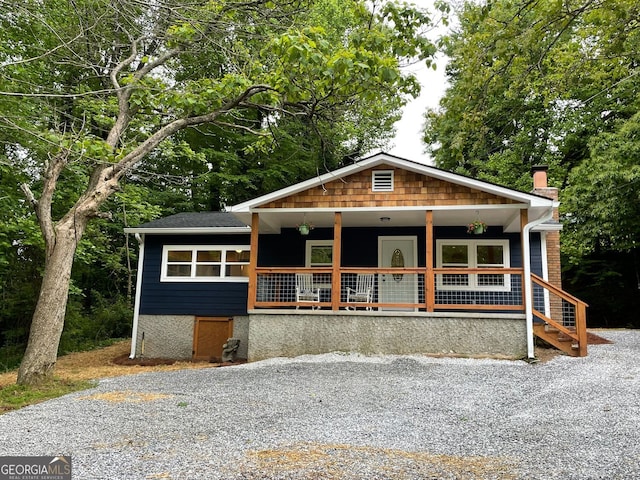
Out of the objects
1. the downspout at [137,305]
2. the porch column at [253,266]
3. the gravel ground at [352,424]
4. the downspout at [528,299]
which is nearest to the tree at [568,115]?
the downspout at [528,299]

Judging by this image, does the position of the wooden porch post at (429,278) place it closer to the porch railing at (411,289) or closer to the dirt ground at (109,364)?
the porch railing at (411,289)

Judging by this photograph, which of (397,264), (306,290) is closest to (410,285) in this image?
(397,264)

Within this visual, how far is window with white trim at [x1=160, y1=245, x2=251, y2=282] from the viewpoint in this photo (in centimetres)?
1167

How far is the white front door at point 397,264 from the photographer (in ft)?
37.4

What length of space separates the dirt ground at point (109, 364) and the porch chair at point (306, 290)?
7.65 feet

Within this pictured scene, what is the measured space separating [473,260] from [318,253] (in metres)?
3.85

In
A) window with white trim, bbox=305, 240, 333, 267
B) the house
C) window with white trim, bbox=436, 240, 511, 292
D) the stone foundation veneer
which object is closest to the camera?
the stone foundation veneer

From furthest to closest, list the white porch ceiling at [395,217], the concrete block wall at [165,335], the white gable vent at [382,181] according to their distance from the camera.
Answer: the concrete block wall at [165,335] < the white gable vent at [382,181] < the white porch ceiling at [395,217]

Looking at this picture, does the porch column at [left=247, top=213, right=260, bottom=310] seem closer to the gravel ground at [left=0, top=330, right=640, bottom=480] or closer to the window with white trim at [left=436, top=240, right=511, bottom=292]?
the gravel ground at [left=0, top=330, right=640, bottom=480]

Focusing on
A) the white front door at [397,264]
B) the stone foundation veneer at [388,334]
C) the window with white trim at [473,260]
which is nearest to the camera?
the stone foundation veneer at [388,334]

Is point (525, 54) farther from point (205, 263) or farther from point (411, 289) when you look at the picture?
point (205, 263)

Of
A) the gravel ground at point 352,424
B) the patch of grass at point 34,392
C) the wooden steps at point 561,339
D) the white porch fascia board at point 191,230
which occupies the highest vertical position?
the white porch fascia board at point 191,230

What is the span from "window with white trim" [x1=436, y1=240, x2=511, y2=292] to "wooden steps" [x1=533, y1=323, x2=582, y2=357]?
182cm

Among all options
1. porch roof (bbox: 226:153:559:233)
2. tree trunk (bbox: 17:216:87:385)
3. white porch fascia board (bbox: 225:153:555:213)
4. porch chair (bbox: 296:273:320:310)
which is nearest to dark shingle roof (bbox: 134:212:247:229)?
porch roof (bbox: 226:153:559:233)
